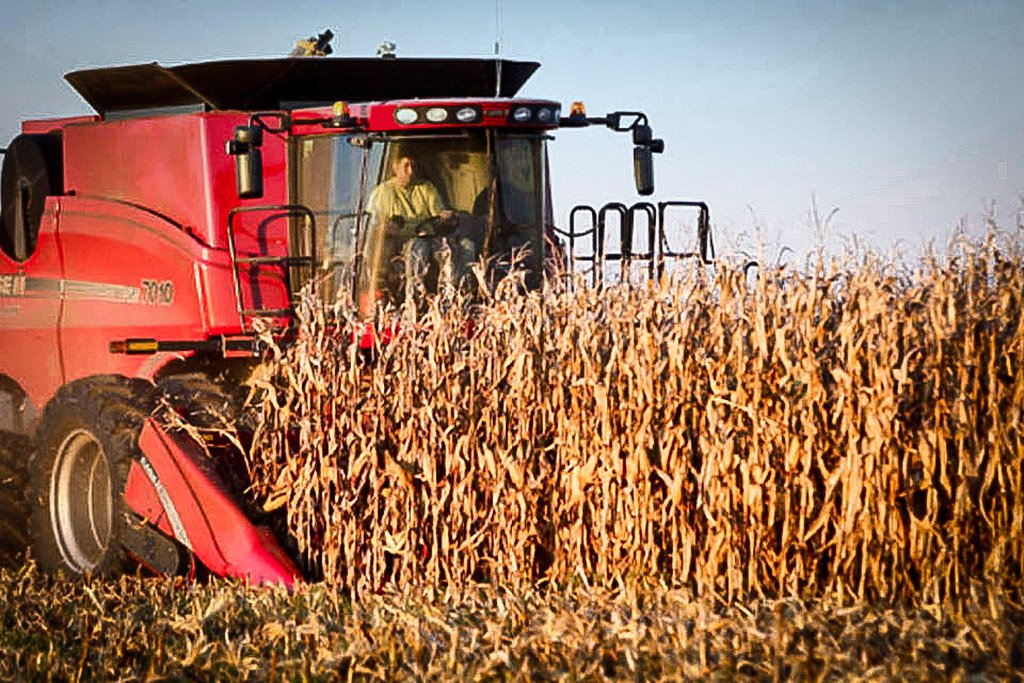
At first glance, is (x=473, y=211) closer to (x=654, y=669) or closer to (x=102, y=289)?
(x=102, y=289)

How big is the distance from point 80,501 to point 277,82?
264 cm

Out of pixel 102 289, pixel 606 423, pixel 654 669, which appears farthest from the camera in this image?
pixel 102 289

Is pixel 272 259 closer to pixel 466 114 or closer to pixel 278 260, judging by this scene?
pixel 278 260

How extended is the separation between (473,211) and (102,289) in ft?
7.86

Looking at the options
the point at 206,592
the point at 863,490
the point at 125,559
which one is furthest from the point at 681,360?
the point at 125,559

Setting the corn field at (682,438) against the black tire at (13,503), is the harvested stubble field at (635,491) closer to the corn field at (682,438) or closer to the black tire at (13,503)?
the corn field at (682,438)

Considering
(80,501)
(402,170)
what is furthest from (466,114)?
(80,501)

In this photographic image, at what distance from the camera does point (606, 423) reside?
252 inches

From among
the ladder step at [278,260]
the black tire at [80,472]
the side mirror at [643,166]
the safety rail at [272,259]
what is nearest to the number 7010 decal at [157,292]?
the safety rail at [272,259]

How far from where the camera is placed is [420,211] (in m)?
7.79

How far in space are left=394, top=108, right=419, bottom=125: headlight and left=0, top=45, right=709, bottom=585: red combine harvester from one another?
0.01 meters

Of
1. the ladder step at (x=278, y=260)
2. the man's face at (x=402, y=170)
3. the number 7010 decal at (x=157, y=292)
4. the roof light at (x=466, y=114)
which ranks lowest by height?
the number 7010 decal at (x=157, y=292)

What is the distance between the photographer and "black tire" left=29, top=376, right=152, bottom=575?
7629mm

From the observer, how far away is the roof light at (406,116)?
7.65 meters
